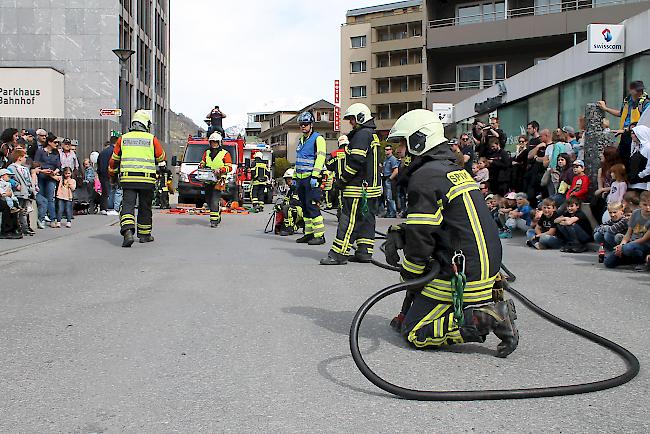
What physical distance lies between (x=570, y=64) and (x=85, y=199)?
13265 mm

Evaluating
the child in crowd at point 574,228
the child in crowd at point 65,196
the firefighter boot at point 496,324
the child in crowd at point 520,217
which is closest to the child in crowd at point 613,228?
the child in crowd at point 574,228

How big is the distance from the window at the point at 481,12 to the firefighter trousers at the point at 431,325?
122ft

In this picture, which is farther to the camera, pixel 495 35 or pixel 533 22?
pixel 495 35

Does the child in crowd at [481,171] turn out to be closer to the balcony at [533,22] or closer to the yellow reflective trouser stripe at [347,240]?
the yellow reflective trouser stripe at [347,240]

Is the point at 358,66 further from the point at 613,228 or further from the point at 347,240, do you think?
the point at 347,240

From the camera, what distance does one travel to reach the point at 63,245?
12.2 metres

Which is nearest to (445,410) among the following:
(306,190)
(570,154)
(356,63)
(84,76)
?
(306,190)

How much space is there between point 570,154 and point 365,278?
653cm

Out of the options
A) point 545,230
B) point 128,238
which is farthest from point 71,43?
point 545,230

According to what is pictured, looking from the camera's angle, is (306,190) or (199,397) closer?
(199,397)

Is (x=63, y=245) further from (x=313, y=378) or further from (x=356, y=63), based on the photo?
(x=356, y=63)

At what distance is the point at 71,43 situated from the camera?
40719 millimetres

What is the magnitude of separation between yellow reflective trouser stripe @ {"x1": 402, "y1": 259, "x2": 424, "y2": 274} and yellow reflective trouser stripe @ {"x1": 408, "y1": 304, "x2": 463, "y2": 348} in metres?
0.27

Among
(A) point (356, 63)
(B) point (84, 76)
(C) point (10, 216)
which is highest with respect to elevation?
(A) point (356, 63)
